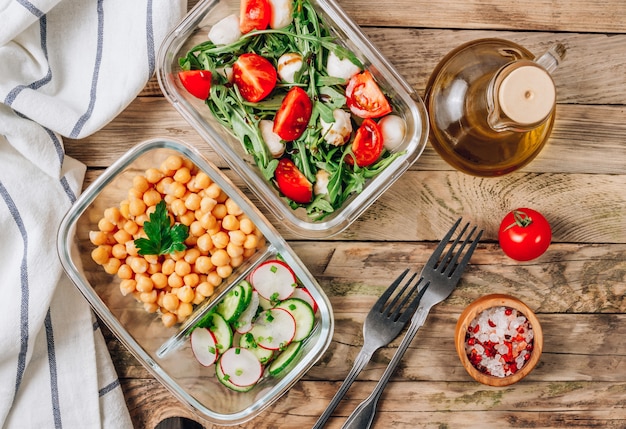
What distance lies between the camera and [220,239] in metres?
1.57

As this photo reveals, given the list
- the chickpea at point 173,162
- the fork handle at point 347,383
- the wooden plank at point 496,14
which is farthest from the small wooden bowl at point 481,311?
the chickpea at point 173,162

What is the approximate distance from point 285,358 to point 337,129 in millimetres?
636

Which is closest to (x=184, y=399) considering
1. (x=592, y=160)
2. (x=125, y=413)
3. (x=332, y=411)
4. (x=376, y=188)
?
(x=125, y=413)

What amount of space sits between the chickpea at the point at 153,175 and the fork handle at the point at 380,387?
0.79 meters

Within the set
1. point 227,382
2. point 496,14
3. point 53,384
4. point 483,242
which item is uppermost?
point 496,14

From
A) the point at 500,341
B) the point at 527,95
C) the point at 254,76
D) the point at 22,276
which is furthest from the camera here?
the point at 500,341

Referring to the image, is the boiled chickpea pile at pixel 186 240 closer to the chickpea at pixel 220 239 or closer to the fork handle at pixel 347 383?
the chickpea at pixel 220 239

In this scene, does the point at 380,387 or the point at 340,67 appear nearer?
the point at 340,67

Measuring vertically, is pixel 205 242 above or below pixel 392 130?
below

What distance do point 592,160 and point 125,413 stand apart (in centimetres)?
149

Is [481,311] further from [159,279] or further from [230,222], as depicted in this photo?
[159,279]

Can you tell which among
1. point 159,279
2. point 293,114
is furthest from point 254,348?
point 293,114

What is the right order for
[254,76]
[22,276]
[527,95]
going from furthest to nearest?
1. [22,276]
2. [254,76]
3. [527,95]

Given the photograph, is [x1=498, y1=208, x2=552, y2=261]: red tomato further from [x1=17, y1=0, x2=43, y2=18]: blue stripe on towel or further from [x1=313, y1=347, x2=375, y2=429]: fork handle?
[x1=17, y1=0, x2=43, y2=18]: blue stripe on towel
